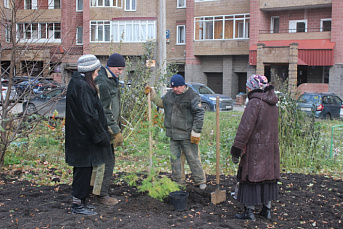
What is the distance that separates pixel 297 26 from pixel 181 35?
36.2ft

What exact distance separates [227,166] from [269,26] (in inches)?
1132

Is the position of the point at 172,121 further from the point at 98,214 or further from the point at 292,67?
the point at 292,67

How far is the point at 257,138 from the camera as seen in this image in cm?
525

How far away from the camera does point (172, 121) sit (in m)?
6.57

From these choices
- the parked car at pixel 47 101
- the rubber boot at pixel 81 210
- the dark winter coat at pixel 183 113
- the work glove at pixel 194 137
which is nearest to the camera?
the rubber boot at pixel 81 210

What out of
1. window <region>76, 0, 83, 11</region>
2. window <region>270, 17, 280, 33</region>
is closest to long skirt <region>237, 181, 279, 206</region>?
window <region>270, 17, 280, 33</region>

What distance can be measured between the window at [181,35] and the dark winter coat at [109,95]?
34.2m

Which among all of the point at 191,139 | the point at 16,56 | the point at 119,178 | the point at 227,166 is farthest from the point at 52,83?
the point at 227,166

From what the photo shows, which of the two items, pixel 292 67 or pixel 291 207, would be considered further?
pixel 292 67

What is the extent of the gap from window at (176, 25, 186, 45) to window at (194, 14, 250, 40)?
6.68 feet

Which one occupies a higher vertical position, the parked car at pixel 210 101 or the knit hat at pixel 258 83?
the knit hat at pixel 258 83

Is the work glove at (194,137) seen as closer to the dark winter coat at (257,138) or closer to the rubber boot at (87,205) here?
the dark winter coat at (257,138)

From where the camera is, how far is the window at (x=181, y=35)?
39500 millimetres

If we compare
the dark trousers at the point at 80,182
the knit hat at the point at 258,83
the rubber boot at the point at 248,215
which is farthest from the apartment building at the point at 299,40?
the dark trousers at the point at 80,182
